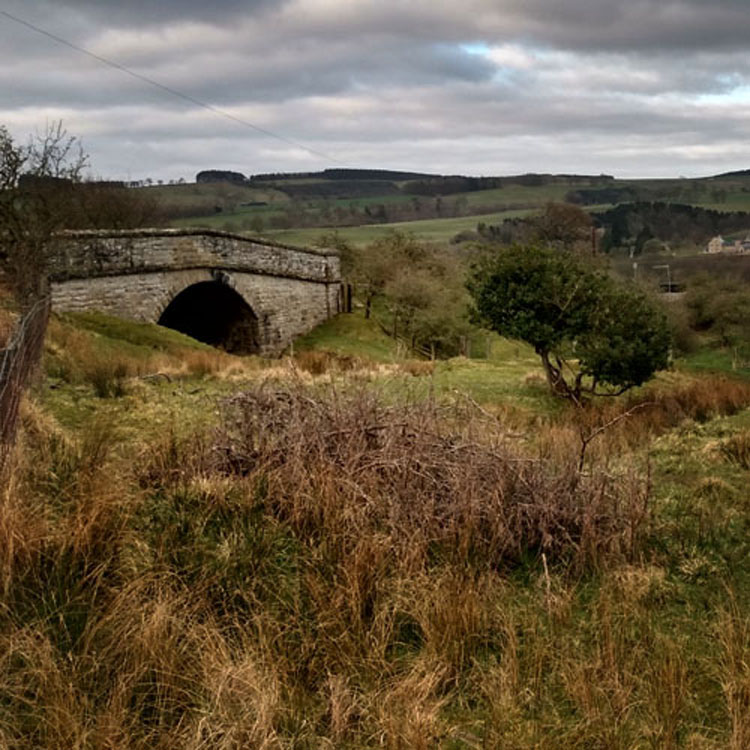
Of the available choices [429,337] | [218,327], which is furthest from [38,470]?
[429,337]

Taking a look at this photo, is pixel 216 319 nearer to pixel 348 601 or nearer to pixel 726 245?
pixel 348 601

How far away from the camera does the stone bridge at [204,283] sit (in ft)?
61.8

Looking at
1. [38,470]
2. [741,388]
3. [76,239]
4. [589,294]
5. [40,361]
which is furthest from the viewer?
[76,239]

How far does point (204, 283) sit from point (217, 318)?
3.95 m

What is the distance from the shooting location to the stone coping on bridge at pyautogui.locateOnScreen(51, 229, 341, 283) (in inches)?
727

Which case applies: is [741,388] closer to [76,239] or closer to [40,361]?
[40,361]

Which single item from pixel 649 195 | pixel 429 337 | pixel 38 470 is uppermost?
pixel 649 195

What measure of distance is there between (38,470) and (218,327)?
23.4m

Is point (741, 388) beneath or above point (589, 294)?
beneath

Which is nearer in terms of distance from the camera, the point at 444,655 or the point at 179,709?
the point at 179,709

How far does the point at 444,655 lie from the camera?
304cm

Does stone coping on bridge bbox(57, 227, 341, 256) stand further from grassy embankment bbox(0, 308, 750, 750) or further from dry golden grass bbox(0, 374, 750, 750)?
dry golden grass bbox(0, 374, 750, 750)

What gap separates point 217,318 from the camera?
27.0m

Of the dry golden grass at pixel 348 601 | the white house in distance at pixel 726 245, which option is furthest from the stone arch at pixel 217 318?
the white house in distance at pixel 726 245
